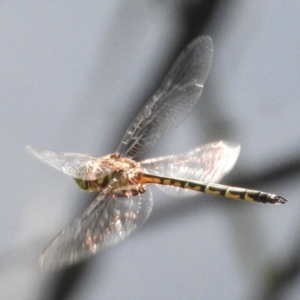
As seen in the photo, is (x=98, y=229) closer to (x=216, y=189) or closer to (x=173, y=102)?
(x=216, y=189)

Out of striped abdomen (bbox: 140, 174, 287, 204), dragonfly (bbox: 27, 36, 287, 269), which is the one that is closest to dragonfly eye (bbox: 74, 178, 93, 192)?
dragonfly (bbox: 27, 36, 287, 269)

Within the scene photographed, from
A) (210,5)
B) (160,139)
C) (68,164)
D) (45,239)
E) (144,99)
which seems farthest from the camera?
(45,239)

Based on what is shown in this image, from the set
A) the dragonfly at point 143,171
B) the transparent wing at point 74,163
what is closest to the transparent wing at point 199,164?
the dragonfly at point 143,171

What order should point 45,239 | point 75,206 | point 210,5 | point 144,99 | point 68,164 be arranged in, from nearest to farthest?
1. point 68,164
2. point 210,5
3. point 144,99
4. point 75,206
5. point 45,239

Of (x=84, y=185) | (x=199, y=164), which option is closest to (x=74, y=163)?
(x=84, y=185)

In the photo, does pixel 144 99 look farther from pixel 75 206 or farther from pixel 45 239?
pixel 45 239

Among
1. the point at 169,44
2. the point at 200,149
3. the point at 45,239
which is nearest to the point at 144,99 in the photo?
A: the point at 169,44
